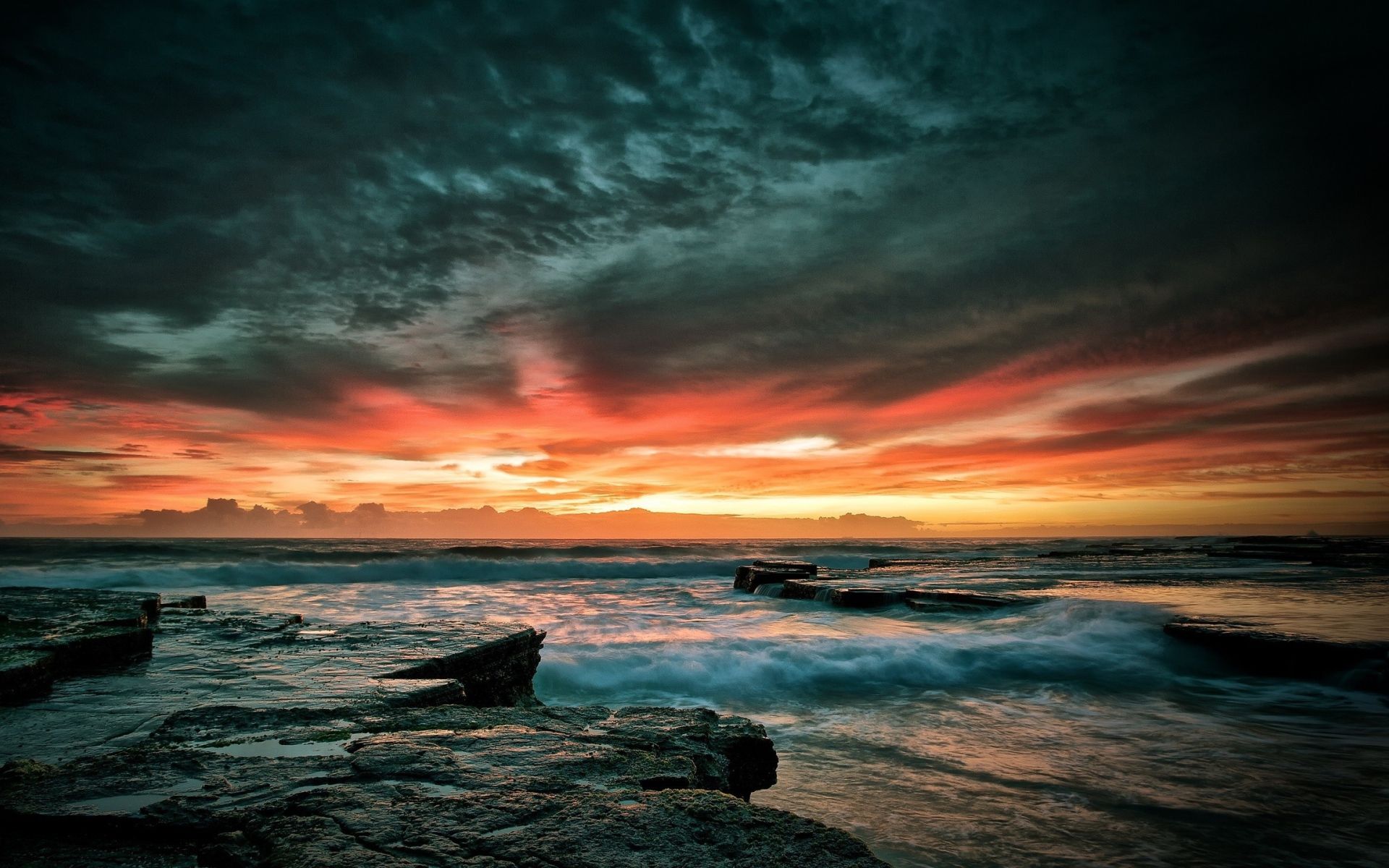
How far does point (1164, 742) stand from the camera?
6602mm

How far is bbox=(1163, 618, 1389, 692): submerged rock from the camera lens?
8.12 meters

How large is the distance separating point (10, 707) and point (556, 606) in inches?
624

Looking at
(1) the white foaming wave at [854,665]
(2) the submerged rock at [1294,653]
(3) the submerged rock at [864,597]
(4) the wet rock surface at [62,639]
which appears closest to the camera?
(4) the wet rock surface at [62,639]

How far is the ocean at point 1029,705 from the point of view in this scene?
4.59 m

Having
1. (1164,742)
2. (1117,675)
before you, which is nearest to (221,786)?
(1164,742)

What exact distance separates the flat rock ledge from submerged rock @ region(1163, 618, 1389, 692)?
882 centimetres

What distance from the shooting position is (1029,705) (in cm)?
835

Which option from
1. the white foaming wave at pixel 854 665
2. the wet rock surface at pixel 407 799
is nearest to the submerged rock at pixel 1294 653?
the white foaming wave at pixel 854 665

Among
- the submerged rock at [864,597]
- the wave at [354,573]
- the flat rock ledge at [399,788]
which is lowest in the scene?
the wave at [354,573]

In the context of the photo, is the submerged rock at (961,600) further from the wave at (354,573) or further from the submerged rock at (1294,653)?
the wave at (354,573)

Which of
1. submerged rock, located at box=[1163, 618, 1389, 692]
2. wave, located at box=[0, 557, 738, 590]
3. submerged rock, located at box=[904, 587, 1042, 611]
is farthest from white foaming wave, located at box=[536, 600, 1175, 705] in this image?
wave, located at box=[0, 557, 738, 590]

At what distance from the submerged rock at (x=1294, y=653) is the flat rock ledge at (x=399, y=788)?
→ 28.9ft

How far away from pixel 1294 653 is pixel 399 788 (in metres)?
11.5

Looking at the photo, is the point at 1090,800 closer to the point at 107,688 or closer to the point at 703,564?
the point at 107,688
